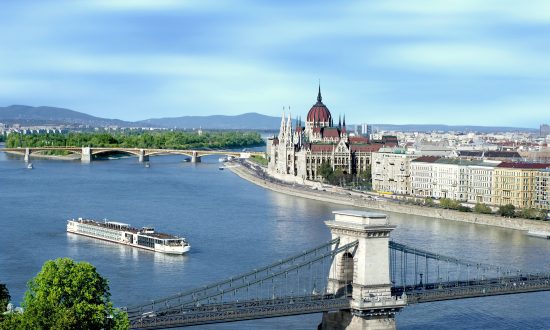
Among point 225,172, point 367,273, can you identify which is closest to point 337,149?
point 225,172

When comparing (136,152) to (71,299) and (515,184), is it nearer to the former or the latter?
(515,184)

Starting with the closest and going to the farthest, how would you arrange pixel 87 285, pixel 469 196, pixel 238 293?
1. pixel 87 285
2. pixel 238 293
3. pixel 469 196

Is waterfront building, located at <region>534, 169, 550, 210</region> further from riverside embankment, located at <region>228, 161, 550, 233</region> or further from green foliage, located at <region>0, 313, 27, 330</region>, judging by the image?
green foliage, located at <region>0, 313, 27, 330</region>

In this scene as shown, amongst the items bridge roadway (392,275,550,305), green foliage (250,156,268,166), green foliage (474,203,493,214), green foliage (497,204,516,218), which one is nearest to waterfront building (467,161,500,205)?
green foliage (474,203,493,214)

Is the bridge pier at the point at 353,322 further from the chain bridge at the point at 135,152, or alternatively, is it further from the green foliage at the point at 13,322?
the chain bridge at the point at 135,152

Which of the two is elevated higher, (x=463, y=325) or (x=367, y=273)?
(x=367, y=273)

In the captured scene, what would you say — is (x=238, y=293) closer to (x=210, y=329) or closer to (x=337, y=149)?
(x=210, y=329)
